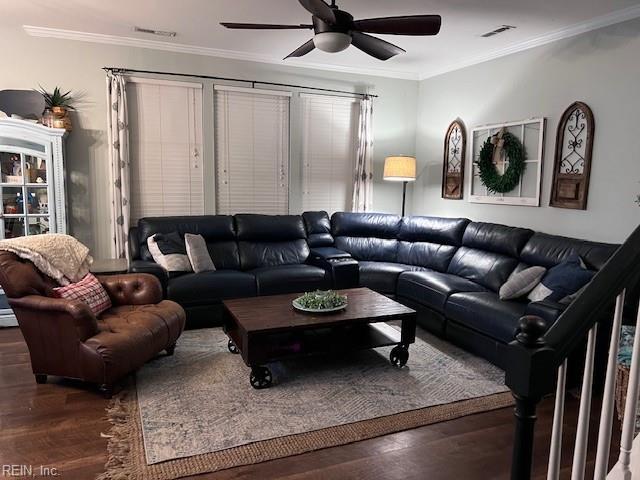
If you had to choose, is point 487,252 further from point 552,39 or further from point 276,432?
point 276,432

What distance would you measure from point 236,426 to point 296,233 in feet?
9.38

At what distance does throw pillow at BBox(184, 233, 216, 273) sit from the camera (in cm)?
439

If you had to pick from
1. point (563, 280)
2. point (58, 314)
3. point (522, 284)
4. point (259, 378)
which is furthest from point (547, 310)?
point (58, 314)

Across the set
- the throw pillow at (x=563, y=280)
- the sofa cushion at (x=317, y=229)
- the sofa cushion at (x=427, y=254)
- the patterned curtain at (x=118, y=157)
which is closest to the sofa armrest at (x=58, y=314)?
the patterned curtain at (x=118, y=157)

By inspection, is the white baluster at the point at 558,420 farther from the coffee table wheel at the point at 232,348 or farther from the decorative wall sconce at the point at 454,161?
the decorative wall sconce at the point at 454,161

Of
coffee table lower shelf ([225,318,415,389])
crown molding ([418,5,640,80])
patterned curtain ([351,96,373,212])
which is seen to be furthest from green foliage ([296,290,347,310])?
crown molding ([418,5,640,80])

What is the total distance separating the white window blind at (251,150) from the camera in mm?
5215

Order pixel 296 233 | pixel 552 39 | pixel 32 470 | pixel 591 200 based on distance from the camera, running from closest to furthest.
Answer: pixel 32 470
pixel 591 200
pixel 552 39
pixel 296 233

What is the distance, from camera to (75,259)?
3381 mm

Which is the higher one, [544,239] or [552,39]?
[552,39]

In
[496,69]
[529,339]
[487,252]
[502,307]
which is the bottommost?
[502,307]

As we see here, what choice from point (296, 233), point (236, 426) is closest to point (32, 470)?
point (236, 426)

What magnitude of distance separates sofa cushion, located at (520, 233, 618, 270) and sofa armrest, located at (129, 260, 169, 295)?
321 centimetres

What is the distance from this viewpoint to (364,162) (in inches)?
228
